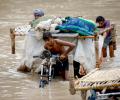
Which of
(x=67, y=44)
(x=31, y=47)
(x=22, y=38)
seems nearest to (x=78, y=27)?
(x=67, y=44)

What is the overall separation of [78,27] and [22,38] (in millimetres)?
5054

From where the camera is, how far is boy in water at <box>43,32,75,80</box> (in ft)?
32.8

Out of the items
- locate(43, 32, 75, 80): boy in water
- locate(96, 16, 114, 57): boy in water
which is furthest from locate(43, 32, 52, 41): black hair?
locate(96, 16, 114, 57): boy in water

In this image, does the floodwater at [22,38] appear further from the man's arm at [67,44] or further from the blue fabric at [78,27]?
the blue fabric at [78,27]

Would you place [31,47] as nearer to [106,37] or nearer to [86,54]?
[86,54]

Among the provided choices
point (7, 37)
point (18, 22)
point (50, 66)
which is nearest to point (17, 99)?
point (50, 66)

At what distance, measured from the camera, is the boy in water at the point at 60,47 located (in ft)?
32.8

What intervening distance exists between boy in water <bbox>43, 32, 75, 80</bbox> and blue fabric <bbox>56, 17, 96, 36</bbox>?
1.00ft

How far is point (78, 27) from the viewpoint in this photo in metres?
10.2

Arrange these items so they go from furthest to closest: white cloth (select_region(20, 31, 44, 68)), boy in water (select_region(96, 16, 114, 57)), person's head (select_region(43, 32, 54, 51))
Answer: boy in water (select_region(96, 16, 114, 57)) < white cloth (select_region(20, 31, 44, 68)) < person's head (select_region(43, 32, 54, 51))

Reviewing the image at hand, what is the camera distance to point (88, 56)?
10.3 meters

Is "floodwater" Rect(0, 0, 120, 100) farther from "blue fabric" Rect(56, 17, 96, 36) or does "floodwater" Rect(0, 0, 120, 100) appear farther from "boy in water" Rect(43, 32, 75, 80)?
"blue fabric" Rect(56, 17, 96, 36)

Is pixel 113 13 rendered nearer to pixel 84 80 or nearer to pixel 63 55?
pixel 63 55

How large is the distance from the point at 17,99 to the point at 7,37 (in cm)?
635
